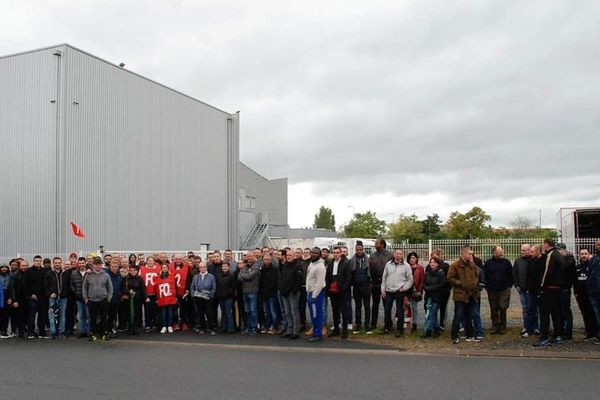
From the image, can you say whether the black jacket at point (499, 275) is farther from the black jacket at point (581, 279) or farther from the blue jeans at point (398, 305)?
the blue jeans at point (398, 305)

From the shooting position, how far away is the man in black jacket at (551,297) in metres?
11.2

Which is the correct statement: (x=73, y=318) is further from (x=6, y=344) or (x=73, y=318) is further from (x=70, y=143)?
(x=70, y=143)

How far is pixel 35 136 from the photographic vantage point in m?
25.6

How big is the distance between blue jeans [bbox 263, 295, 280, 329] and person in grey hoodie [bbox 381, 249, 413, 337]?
257 centimetres

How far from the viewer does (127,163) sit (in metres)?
28.9

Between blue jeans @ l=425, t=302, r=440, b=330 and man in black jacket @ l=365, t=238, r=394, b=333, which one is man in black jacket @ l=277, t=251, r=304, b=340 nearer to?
man in black jacket @ l=365, t=238, r=394, b=333

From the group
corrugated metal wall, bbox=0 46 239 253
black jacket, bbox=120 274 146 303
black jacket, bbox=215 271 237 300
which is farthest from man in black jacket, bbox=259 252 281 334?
corrugated metal wall, bbox=0 46 239 253

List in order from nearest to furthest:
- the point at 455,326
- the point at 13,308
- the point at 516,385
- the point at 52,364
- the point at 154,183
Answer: the point at 516,385 → the point at 52,364 → the point at 455,326 → the point at 13,308 → the point at 154,183

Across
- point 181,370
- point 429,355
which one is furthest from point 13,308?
point 429,355

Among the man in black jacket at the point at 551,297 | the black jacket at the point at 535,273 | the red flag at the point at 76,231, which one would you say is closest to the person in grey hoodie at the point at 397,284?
the black jacket at the point at 535,273

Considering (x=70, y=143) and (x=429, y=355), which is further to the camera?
(x=70, y=143)

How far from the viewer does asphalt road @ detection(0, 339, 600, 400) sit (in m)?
7.68

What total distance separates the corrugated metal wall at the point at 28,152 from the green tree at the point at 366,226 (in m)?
49.8

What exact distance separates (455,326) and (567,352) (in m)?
2.12
